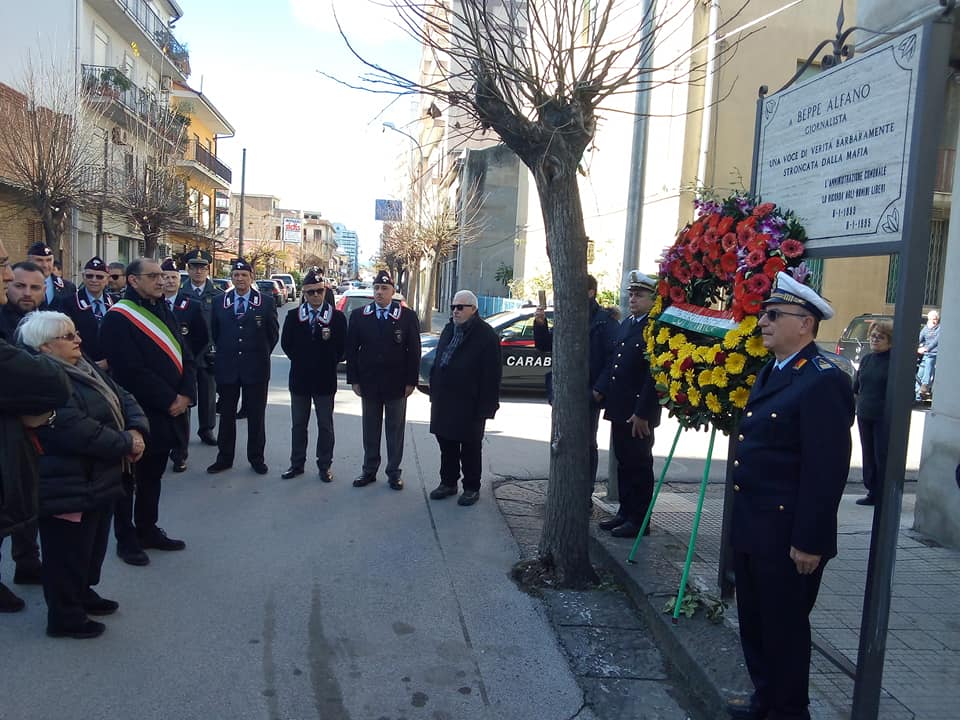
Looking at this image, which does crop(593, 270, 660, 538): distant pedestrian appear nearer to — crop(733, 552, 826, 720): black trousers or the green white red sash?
crop(733, 552, 826, 720): black trousers

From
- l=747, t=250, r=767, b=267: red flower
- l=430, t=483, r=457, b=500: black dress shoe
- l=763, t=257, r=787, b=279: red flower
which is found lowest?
l=430, t=483, r=457, b=500: black dress shoe

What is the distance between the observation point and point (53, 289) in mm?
7637

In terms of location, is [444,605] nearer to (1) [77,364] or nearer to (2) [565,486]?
(2) [565,486]

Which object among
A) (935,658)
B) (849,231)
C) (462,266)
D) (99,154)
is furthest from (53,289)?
(462,266)

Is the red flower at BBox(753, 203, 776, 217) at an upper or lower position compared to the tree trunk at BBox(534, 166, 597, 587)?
upper

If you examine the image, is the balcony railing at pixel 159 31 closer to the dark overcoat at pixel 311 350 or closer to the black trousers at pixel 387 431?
the dark overcoat at pixel 311 350

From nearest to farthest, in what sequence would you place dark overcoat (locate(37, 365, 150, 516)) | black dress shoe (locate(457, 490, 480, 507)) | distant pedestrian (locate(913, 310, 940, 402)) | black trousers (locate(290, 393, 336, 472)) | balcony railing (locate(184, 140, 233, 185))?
dark overcoat (locate(37, 365, 150, 516))
black dress shoe (locate(457, 490, 480, 507))
black trousers (locate(290, 393, 336, 472))
distant pedestrian (locate(913, 310, 940, 402))
balcony railing (locate(184, 140, 233, 185))

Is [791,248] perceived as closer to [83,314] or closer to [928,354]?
[83,314]

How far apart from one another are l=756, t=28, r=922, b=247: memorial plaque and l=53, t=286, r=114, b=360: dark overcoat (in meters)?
5.65

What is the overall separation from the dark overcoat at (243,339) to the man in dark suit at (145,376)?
214cm

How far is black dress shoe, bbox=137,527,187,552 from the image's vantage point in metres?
5.28

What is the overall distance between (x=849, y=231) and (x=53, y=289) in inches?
286

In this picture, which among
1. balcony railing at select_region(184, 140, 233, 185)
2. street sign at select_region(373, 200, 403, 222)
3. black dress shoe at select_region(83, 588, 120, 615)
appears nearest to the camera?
black dress shoe at select_region(83, 588, 120, 615)

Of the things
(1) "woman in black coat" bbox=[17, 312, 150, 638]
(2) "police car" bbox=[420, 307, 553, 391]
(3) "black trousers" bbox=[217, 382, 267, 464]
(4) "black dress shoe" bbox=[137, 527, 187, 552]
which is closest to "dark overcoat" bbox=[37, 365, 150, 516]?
(1) "woman in black coat" bbox=[17, 312, 150, 638]
